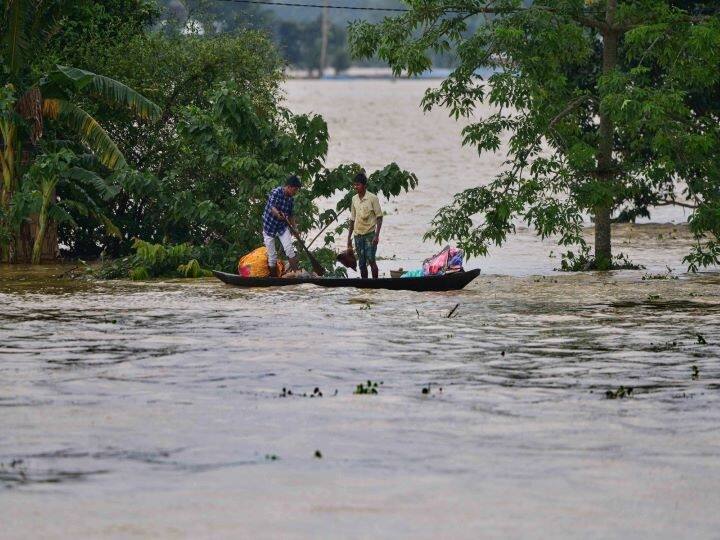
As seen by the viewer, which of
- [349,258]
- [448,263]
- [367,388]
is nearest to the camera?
[367,388]

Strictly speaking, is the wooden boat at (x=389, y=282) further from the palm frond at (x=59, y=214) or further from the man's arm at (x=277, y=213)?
the palm frond at (x=59, y=214)

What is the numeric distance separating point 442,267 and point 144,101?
6.05 metres

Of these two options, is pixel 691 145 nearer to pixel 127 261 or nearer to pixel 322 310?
pixel 322 310

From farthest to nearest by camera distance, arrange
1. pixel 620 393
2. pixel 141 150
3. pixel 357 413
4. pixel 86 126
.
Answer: pixel 141 150
pixel 86 126
pixel 620 393
pixel 357 413

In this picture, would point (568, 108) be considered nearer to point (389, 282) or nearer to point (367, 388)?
point (389, 282)

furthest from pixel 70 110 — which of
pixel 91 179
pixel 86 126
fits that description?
pixel 91 179

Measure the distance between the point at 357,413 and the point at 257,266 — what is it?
10.1 metres

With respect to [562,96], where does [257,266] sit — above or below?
below

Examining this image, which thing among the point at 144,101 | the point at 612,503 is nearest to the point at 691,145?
the point at 144,101

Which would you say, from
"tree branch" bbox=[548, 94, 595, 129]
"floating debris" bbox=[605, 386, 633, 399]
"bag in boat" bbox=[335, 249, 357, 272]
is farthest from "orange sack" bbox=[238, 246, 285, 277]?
"floating debris" bbox=[605, 386, 633, 399]

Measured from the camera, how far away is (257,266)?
72.1 feet

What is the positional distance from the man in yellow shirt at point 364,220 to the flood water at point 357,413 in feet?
2.52

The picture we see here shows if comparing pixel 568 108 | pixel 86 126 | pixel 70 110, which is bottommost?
pixel 86 126

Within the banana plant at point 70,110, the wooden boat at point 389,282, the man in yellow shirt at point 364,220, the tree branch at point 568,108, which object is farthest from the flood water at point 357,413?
the tree branch at point 568,108
